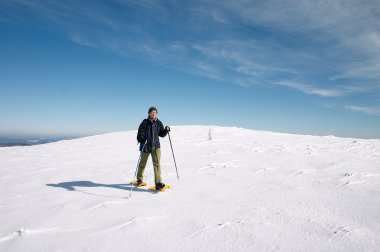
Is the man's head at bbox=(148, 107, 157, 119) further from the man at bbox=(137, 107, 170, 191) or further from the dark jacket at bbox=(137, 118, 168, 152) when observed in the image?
the dark jacket at bbox=(137, 118, 168, 152)

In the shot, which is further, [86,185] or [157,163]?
[86,185]

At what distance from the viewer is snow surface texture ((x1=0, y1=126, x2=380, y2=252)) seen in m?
3.36

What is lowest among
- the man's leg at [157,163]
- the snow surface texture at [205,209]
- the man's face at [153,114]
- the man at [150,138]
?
the snow surface texture at [205,209]

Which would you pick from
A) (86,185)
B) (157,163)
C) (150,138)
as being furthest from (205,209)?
(86,185)

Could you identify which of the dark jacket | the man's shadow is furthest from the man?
the man's shadow

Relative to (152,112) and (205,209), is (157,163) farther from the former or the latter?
(205,209)

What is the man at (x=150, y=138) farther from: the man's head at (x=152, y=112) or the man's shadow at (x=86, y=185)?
the man's shadow at (x=86, y=185)

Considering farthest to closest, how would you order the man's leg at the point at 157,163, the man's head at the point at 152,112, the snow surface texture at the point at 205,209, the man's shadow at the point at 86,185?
the man's head at the point at 152,112
the man's shadow at the point at 86,185
the man's leg at the point at 157,163
the snow surface texture at the point at 205,209

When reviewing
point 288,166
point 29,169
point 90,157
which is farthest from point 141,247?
point 90,157

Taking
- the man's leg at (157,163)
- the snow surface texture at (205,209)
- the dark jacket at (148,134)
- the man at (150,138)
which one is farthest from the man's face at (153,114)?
the snow surface texture at (205,209)

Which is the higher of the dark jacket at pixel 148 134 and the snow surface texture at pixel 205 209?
the dark jacket at pixel 148 134

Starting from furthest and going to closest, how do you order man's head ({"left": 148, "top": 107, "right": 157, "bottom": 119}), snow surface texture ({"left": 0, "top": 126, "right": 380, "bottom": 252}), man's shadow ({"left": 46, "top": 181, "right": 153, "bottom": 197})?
man's head ({"left": 148, "top": 107, "right": 157, "bottom": 119})
man's shadow ({"left": 46, "top": 181, "right": 153, "bottom": 197})
snow surface texture ({"left": 0, "top": 126, "right": 380, "bottom": 252})

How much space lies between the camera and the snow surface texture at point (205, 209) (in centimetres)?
336

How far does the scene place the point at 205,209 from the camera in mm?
4492
